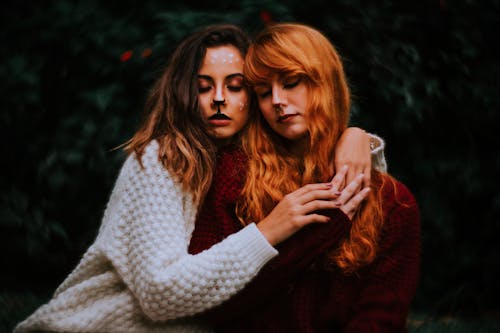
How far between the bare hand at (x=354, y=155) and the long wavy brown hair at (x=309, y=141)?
0.15ft

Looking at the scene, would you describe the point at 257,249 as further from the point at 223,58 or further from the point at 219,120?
the point at 223,58

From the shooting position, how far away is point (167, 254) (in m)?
1.97

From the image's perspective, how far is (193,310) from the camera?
6.51 feet

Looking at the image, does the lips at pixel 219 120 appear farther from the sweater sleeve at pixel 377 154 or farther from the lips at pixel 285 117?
the sweater sleeve at pixel 377 154

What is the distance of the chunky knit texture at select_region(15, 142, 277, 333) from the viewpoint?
6.41 feet

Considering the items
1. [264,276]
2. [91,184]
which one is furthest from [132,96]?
[264,276]

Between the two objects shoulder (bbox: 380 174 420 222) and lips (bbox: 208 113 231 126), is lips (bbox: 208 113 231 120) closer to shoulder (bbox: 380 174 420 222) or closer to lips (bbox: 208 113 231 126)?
lips (bbox: 208 113 231 126)

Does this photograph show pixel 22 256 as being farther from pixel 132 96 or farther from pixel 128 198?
pixel 128 198

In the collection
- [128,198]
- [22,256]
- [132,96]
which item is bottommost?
[22,256]

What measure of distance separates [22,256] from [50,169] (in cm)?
66

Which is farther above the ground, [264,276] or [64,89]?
[64,89]

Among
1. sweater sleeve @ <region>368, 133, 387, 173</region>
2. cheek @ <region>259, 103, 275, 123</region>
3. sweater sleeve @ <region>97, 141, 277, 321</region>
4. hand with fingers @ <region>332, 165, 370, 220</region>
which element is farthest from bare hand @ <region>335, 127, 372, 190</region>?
sweater sleeve @ <region>97, 141, 277, 321</region>

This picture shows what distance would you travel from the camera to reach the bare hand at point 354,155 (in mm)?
2170

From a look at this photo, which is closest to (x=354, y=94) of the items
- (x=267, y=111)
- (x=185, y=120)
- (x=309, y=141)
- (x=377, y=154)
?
→ (x=377, y=154)
